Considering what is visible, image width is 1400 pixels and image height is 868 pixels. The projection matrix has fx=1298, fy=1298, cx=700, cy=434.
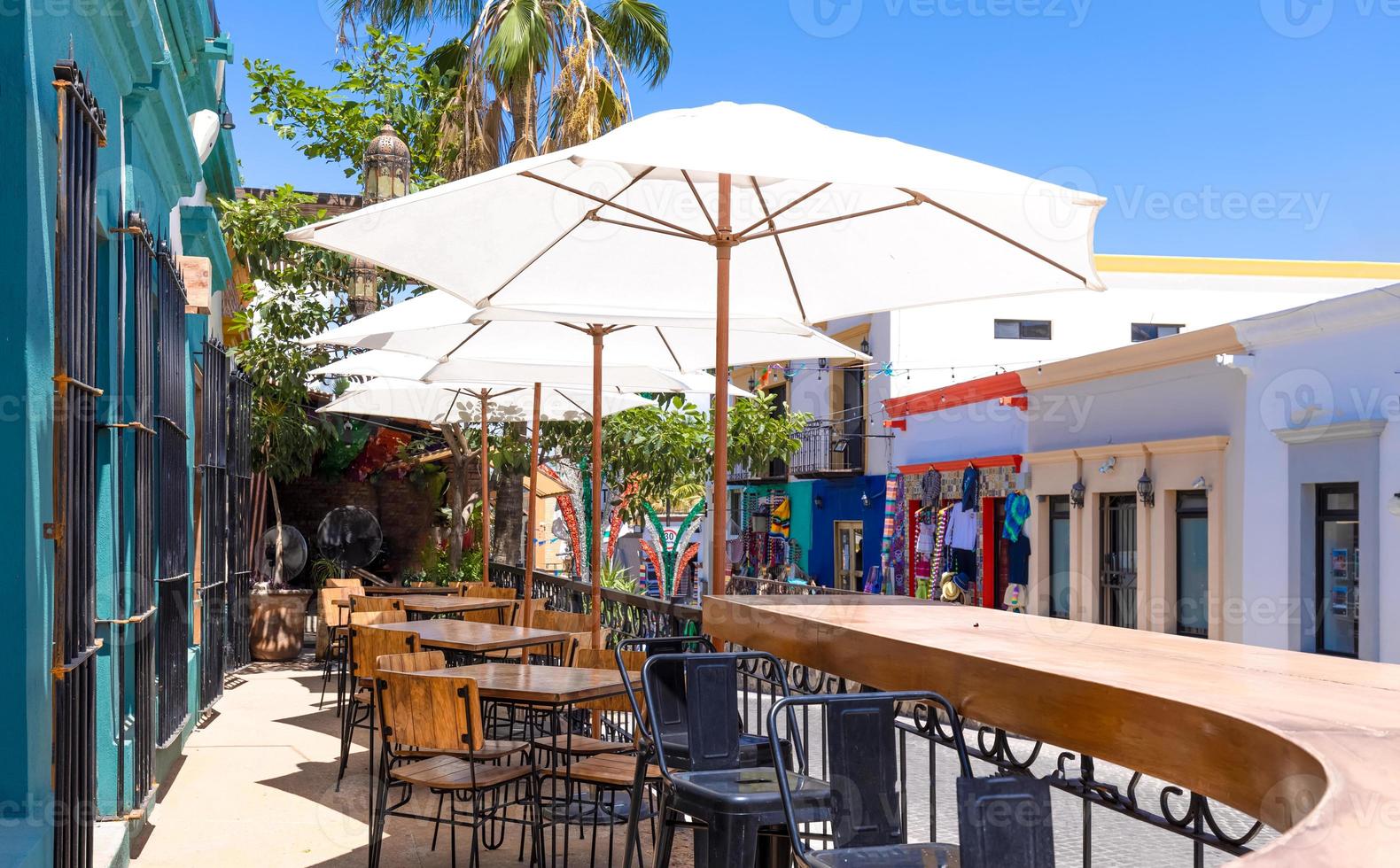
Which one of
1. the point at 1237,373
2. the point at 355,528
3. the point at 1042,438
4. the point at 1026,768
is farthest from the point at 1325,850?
the point at 1042,438

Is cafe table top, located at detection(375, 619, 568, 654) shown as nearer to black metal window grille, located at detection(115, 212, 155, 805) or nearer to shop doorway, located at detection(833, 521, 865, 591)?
black metal window grille, located at detection(115, 212, 155, 805)

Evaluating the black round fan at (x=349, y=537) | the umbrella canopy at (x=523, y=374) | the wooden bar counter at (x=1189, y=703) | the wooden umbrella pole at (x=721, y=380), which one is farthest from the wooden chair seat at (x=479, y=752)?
the black round fan at (x=349, y=537)

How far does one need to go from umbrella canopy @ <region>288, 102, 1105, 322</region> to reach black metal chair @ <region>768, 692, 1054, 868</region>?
1561mm

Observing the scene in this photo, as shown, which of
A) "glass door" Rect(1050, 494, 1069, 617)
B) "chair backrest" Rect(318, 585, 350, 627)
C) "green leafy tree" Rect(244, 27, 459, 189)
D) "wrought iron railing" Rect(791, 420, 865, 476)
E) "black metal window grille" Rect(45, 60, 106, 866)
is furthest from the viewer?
"wrought iron railing" Rect(791, 420, 865, 476)

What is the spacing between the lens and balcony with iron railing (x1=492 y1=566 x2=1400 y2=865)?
5.20ft

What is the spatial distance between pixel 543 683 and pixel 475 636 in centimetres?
174

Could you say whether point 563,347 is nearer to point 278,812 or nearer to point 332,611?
point 332,611

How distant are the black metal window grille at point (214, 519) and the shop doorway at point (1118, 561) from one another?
1321 centimetres

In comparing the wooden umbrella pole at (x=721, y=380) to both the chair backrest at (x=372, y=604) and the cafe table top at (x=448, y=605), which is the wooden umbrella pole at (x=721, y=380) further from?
the chair backrest at (x=372, y=604)

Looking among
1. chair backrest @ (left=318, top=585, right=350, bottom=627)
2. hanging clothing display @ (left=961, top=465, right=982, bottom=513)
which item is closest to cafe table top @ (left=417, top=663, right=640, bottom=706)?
chair backrest @ (left=318, top=585, right=350, bottom=627)

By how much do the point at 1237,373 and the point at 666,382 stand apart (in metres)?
10.2

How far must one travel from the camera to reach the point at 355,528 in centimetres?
1552

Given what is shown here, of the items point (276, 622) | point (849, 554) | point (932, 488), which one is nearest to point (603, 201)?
point (276, 622)

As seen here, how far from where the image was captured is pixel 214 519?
8836mm
